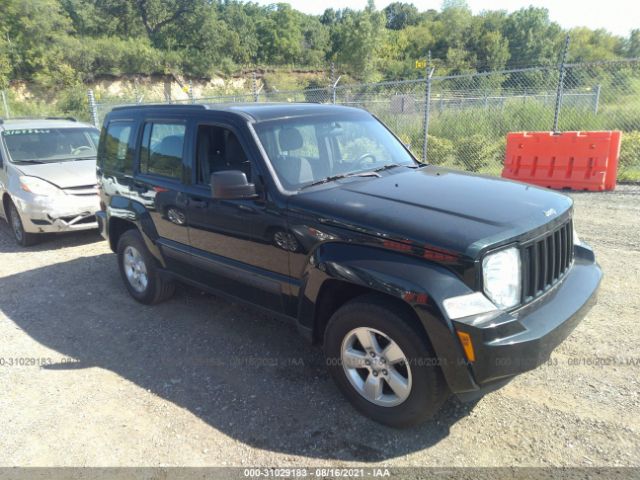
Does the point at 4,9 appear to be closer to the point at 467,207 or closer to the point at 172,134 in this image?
the point at 172,134

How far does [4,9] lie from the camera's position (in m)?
37.5

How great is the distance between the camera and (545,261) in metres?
2.76

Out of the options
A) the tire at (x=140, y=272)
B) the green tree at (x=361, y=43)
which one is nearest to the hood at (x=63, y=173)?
the tire at (x=140, y=272)

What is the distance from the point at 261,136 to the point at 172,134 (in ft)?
3.63

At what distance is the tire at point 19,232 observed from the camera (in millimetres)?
7023

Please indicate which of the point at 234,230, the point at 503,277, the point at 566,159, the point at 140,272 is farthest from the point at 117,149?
the point at 566,159

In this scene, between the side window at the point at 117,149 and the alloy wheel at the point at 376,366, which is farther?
the side window at the point at 117,149

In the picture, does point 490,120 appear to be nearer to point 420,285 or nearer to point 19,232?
point 19,232

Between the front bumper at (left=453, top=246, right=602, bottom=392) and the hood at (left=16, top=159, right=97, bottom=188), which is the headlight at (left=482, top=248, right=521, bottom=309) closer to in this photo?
the front bumper at (left=453, top=246, right=602, bottom=392)

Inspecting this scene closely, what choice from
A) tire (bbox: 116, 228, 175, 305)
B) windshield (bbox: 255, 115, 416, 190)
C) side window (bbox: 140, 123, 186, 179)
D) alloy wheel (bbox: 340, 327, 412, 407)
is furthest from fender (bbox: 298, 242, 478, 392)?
tire (bbox: 116, 228, 175, 305)

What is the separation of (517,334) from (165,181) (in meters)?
3.13

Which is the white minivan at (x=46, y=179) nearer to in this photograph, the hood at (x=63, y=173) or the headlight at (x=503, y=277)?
the hood at (x=63, y=173)

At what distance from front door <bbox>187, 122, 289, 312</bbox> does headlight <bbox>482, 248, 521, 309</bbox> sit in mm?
1347

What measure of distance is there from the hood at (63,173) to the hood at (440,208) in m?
5.18
